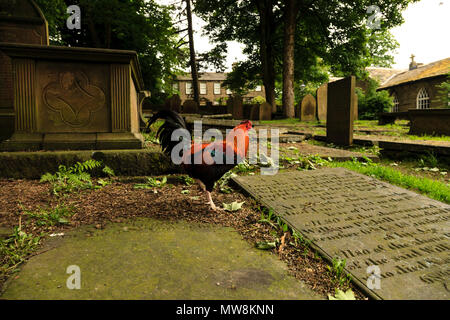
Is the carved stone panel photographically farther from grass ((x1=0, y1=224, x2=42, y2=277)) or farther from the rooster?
grass ((x1=0, y1=224, x2=42, y2=277))

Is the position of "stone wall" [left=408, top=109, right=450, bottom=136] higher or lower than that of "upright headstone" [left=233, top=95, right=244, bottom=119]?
lower

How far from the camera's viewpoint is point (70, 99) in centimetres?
399

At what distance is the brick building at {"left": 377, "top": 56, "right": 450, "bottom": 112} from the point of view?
2503cm

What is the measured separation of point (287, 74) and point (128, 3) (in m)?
10.00

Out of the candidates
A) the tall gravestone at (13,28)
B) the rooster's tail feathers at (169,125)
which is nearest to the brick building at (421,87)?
the rooster's tail feathers at (169,125)

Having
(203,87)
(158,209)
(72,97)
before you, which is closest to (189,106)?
(72,97)

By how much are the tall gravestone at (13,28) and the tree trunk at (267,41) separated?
12.7m

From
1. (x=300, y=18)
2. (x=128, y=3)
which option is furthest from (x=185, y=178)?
(x=300, y=18)

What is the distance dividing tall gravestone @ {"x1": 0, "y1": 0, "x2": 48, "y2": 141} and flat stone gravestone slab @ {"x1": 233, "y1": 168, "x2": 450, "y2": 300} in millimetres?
5260

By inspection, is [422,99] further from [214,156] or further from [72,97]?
[72,97]

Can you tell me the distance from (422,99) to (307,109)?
22.0 meters

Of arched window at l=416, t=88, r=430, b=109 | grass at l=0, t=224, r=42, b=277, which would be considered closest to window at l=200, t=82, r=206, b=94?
arched window at l=416, t=88, r=430, b=109
